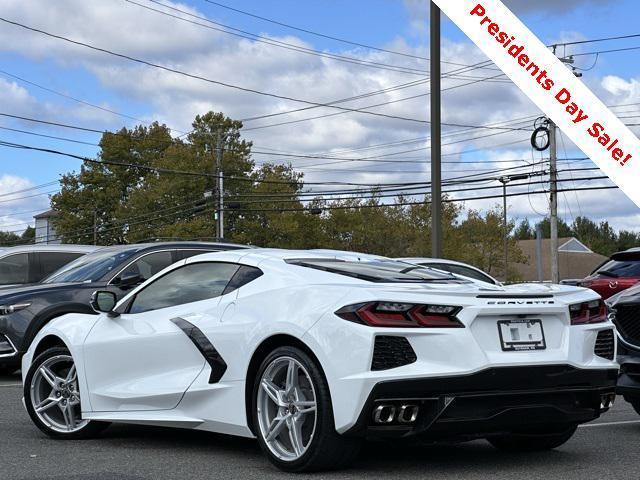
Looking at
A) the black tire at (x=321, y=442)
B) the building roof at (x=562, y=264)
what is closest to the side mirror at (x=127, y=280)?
the black tire at (x=321, y=442)

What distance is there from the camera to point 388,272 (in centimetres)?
618

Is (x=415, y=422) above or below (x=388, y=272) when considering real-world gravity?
below

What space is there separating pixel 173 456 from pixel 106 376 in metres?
0.93

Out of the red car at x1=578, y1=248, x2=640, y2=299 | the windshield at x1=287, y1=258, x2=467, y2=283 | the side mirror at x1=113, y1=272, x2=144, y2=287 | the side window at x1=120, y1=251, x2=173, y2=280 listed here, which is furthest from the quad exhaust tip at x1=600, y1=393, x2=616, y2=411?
the red car at x1=578, y1=248, x2=640, y2=299

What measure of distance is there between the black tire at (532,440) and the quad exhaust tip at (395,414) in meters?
1.31

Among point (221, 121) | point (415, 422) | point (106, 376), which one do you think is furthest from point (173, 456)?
point (221, 121)

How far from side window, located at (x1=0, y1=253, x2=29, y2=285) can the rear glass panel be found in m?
9.33

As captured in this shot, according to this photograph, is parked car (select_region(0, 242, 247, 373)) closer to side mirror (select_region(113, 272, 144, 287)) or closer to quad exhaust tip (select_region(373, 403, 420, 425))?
side mirror (select_region(113, 272, 144, 287))

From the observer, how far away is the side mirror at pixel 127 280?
11820 millimetres

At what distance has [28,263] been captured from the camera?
47.0 ft

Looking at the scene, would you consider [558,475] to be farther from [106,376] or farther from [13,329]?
[13,329]

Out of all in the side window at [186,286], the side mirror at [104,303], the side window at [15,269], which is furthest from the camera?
the side window at [15,269]

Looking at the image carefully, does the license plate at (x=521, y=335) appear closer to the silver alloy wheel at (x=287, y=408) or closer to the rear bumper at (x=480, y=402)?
the rear bumper at (x=480, y=402)

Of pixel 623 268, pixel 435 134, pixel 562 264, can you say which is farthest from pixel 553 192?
pixel 562 264
